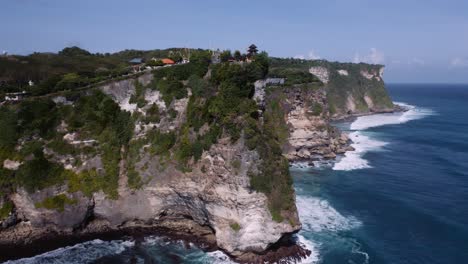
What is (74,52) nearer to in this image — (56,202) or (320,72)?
(56,202)

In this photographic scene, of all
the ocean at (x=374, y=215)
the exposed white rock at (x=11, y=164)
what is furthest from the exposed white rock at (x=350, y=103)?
the exposed white rock at (x=11, y=164)

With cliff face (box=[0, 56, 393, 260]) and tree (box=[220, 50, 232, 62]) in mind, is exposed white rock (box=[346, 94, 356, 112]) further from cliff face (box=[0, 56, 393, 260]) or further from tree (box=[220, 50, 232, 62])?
cliff face (box=[0, 56, 393, 260])

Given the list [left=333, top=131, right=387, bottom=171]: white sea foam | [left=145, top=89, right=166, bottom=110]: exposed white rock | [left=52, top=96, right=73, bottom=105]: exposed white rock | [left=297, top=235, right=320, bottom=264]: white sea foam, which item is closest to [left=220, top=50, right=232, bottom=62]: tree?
[left=145, top=89, right=166, bottom=110]: exposed white rock

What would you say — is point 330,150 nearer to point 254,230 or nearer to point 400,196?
point 400,196

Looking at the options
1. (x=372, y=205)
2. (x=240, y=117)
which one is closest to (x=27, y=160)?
(x=240, y=117)

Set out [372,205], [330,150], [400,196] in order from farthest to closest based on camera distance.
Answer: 1. [330,150]
2. [400,196]
3. [372,205]

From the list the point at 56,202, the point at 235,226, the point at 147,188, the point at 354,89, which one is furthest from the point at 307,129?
the point at 354,89
